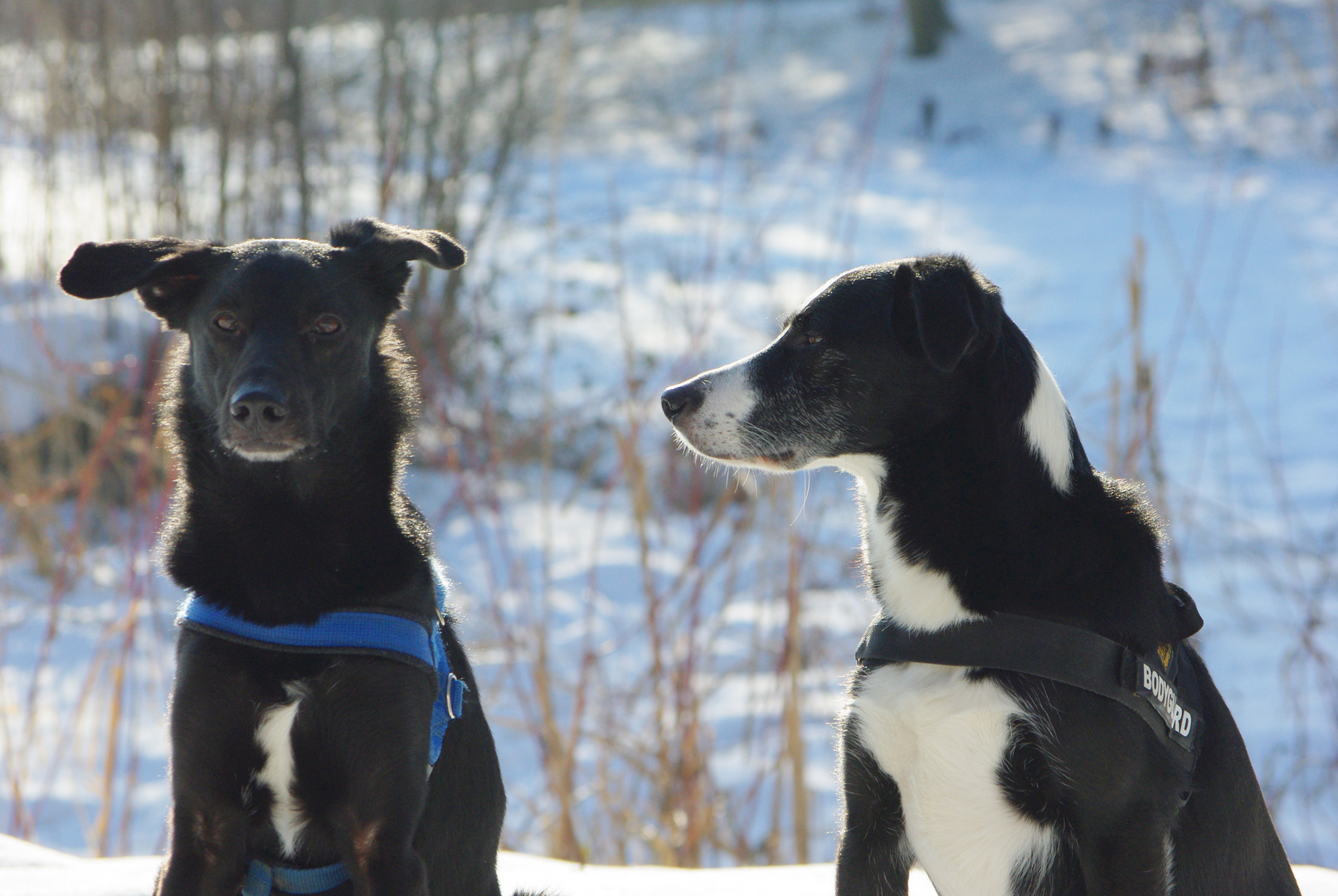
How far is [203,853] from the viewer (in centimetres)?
177

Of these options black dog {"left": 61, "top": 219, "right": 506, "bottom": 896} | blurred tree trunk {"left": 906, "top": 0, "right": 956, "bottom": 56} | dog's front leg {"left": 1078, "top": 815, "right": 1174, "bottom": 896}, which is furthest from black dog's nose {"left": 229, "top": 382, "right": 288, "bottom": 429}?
blurred tree trunk {"left": 906, "top": 0, "right": 956, "bottom": 56}

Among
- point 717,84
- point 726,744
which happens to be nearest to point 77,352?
point 726,744

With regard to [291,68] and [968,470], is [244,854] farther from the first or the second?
[291,68]

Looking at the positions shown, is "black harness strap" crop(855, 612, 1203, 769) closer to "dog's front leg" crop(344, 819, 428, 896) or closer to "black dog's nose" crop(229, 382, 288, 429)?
"dog's front leg" crop(344, 819, 428, 896)

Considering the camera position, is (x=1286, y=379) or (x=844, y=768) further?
(x=1286, y=379)

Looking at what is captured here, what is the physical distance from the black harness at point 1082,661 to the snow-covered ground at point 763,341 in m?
0.93

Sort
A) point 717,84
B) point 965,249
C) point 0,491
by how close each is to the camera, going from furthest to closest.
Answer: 1. point 717,84
2. point 965,249
3. point 0,491

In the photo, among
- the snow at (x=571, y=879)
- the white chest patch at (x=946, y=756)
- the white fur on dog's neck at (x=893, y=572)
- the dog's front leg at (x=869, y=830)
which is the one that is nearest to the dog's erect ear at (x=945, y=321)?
the white fur on dog's neck at (x=893, y=572)

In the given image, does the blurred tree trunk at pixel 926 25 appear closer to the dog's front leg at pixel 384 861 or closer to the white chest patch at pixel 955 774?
the white chest patch at pixel 955 774

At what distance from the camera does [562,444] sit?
17.9 feet

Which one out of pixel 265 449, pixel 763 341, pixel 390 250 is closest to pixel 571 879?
pixel 265 449

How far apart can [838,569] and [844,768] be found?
10.3 ft

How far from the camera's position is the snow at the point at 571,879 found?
2375mm

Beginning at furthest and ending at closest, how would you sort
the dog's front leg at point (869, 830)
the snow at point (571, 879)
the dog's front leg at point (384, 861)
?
the snow at point (571, 879), the dog's front leg at point (869, 830), the dog's front leg at point (384, 861)
